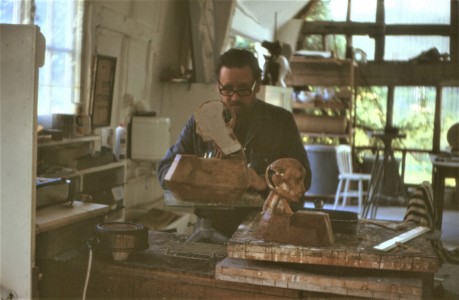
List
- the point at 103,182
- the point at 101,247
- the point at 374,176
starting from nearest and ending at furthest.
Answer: the point at 101,247, the point at 103,182, the point at 374,176

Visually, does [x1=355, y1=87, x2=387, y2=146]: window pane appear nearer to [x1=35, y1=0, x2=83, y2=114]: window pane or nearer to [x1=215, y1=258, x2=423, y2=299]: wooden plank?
[x1=35, y1=0, x2=83, y2=114]: window pane

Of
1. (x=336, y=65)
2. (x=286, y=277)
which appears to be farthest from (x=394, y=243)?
(x=336, y=65)

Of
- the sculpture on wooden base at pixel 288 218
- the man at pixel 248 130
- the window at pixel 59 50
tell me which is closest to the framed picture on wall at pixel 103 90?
the window at pixel 59 50

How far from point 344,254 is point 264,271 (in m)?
0.28

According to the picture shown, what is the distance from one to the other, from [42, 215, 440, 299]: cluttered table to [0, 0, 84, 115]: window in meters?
1.78

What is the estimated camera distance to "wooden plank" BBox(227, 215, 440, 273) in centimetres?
190

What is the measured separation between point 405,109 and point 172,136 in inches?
182

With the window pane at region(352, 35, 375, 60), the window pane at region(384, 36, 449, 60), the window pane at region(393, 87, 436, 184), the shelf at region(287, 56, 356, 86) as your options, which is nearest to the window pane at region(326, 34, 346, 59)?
the window pane at region(352, 35, 375, 60)

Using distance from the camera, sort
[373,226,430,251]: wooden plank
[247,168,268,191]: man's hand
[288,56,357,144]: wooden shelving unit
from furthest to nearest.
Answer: [288,56,357,144]: wooden shelving unit
[247,168,268,191]: man's hand
[373,226,430,251]: wooden plank

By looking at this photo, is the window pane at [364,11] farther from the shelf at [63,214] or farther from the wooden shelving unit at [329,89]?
the shelf at [63,214]

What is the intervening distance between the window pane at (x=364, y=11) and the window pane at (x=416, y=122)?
1.24 metres

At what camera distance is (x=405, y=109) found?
918 cm

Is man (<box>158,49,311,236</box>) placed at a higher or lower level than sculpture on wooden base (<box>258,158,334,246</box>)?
higher

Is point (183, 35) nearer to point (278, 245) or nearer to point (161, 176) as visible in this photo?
point (161, 176)
